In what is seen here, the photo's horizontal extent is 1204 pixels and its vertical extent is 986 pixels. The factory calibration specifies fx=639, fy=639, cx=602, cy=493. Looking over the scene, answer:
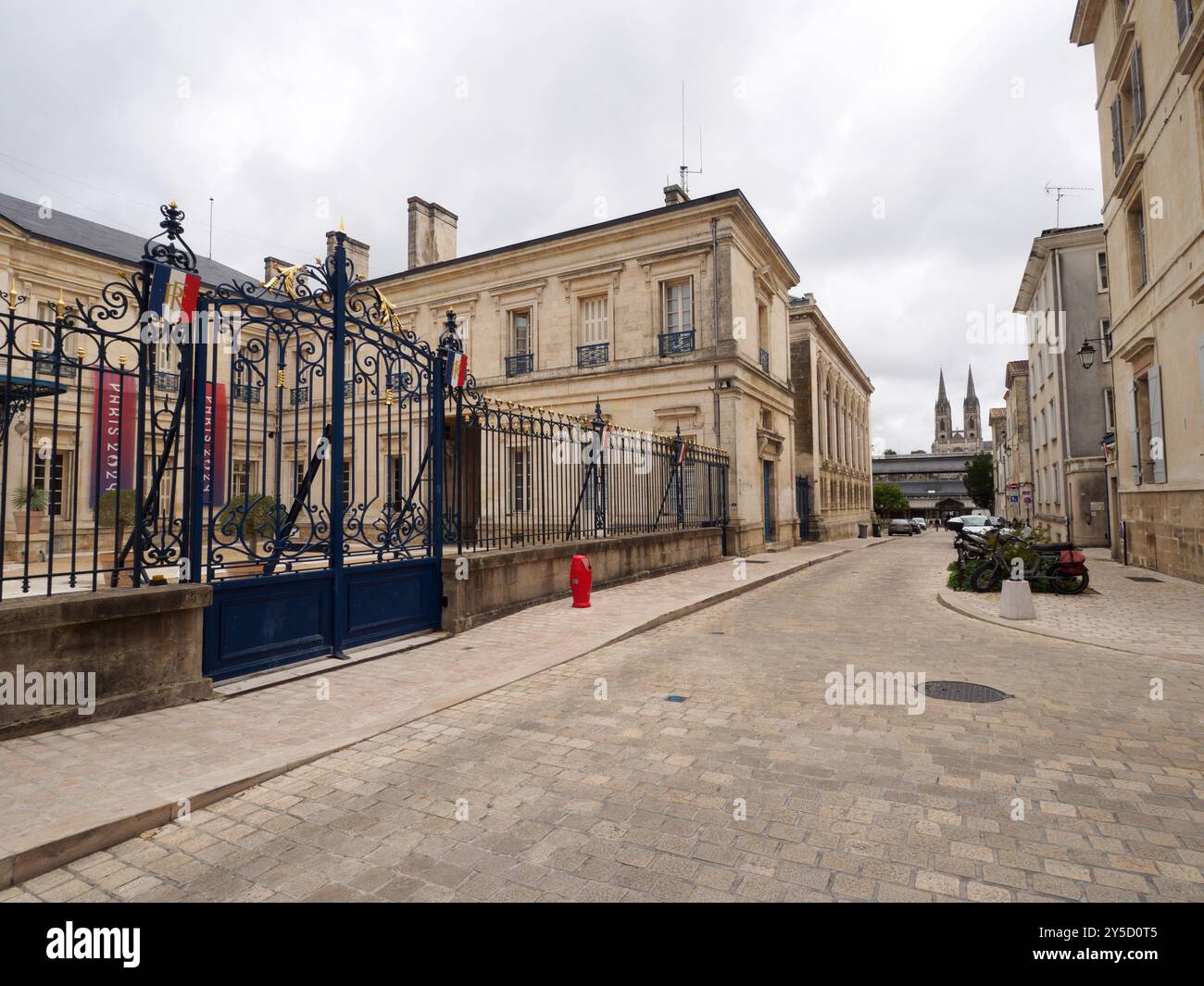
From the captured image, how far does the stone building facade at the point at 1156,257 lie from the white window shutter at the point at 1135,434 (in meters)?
0.03

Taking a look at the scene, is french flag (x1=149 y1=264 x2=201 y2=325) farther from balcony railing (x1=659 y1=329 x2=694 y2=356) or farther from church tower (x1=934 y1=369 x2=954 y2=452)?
church tower (x1=934 y1=369 x2=954 y2=452)

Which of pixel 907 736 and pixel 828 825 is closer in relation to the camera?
pixel 828 825

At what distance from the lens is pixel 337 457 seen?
20.7 ft

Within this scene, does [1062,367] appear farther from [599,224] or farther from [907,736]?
[907,736]

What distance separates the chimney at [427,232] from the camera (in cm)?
2816

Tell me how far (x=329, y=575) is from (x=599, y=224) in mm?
18670

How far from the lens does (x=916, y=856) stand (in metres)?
2.72

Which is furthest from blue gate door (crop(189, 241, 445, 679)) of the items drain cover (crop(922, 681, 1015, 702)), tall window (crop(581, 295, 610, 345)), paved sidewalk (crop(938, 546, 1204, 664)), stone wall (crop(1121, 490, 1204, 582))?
tall window (crop(581, 295, 610, 345))

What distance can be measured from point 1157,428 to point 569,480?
11487 mm

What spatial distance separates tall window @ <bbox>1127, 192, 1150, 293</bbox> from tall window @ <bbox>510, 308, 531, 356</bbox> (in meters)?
17.6

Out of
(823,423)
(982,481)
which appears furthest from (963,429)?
(823,423)

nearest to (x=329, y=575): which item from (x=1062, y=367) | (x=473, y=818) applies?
(x=473, y=818)

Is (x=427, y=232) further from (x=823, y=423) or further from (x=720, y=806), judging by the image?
(x=720, y=806)
